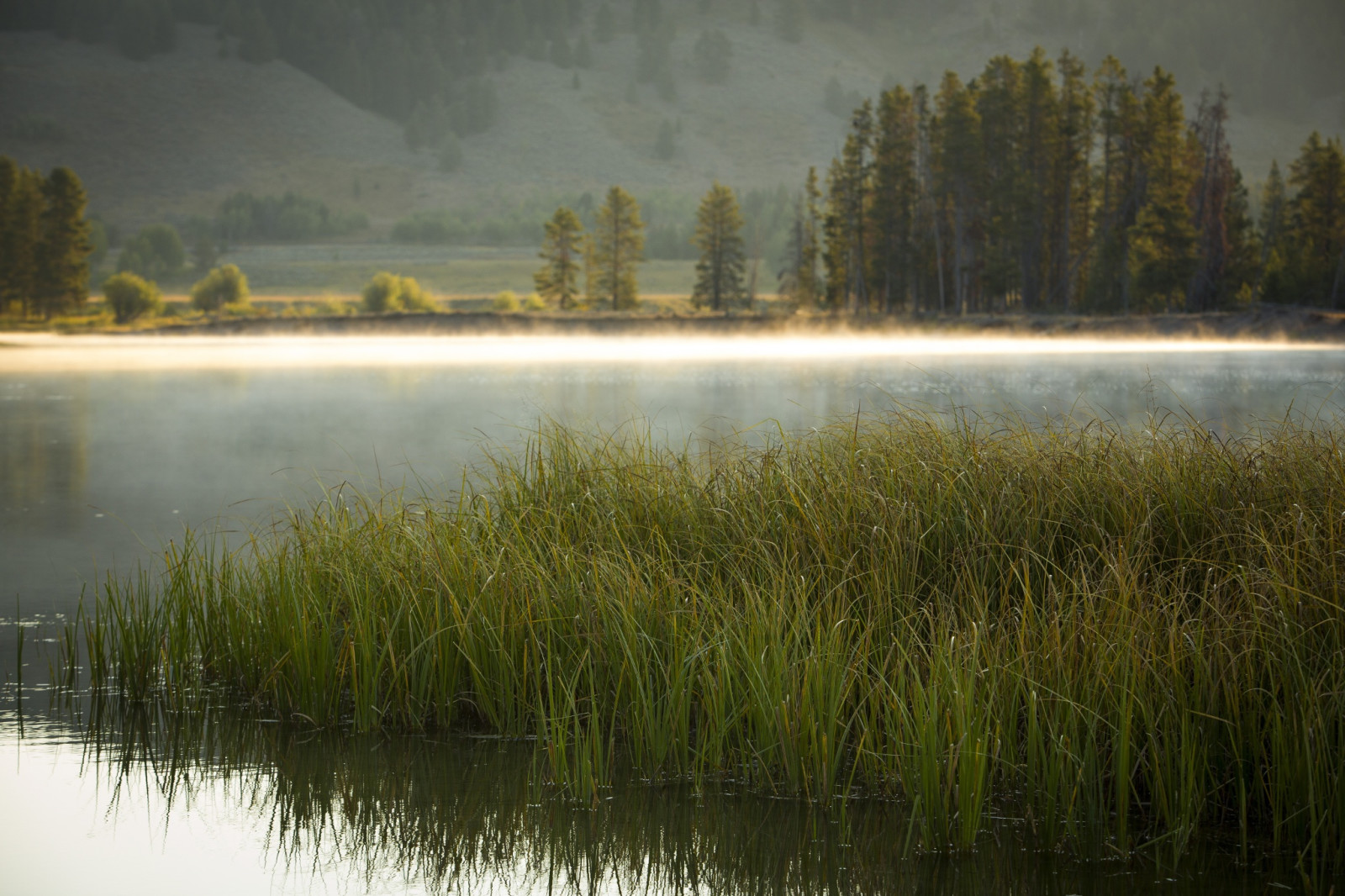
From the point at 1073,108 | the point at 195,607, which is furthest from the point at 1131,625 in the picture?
the point at 1073,108

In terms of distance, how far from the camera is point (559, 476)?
26.6ft

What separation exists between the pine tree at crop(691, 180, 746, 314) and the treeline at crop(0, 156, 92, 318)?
152 ft

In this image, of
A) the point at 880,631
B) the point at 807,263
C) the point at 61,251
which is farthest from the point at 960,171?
the point at 880,631

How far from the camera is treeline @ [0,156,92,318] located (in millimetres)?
92000

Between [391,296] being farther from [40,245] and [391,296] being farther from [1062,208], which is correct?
[1062,208]

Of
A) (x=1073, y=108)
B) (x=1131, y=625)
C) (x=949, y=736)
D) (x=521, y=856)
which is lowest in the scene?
(x=521, y=856)

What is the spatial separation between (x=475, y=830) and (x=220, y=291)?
10763cm

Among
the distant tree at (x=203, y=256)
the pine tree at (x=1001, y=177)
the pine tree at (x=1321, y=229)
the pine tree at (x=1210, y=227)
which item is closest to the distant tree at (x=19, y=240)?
the pine tree at (x=1001, y=177)

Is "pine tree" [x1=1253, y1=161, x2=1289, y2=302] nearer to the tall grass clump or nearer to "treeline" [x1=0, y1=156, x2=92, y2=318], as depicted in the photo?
the tall grass clump

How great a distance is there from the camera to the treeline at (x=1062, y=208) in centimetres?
5944

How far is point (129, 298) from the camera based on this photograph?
92.6 m

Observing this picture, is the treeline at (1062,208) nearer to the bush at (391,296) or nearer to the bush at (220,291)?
the bush at (391,296)

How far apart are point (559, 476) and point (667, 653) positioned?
2624 millimetres

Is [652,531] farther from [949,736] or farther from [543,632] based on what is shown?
[949,736]
